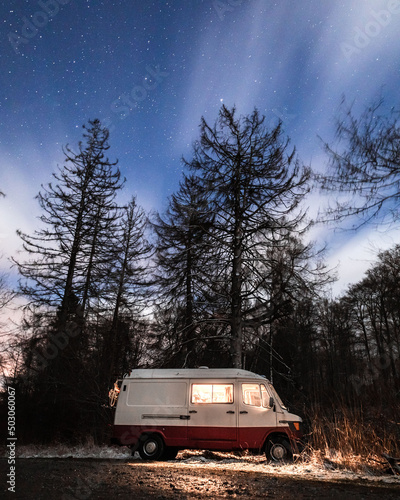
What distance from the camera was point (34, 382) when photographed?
57.6 ft

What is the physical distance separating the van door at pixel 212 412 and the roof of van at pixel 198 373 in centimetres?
20

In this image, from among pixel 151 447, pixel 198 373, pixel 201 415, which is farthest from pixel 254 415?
pixel 151 447

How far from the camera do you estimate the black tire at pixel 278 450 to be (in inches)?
383

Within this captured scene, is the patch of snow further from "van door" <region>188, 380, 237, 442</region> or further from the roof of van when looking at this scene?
the roof of van

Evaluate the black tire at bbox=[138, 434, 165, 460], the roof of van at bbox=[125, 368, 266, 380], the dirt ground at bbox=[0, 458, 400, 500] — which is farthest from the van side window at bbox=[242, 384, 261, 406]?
the dirt ground at bbox=[0, 458, 400, 500]

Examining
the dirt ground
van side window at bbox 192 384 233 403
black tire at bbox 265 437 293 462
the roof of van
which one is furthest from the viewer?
the roof of van

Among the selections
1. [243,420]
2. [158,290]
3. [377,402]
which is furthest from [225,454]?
[158,290]

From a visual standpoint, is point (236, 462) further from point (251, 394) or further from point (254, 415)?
point (251, 394)

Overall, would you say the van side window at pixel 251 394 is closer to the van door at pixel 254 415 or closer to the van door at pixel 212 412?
the van door at pixel 254 415

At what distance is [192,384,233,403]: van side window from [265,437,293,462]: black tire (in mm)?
1508

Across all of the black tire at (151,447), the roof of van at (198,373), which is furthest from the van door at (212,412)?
the black tire at (151,447)

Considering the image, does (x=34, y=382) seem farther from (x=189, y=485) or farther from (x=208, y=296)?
(x=189, y=485)

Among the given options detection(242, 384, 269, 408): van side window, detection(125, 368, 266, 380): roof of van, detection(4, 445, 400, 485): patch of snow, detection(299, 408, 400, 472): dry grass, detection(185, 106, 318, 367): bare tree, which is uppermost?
detection(185, 106, 318, 367): bare tree

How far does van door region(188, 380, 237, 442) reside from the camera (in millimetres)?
10383
